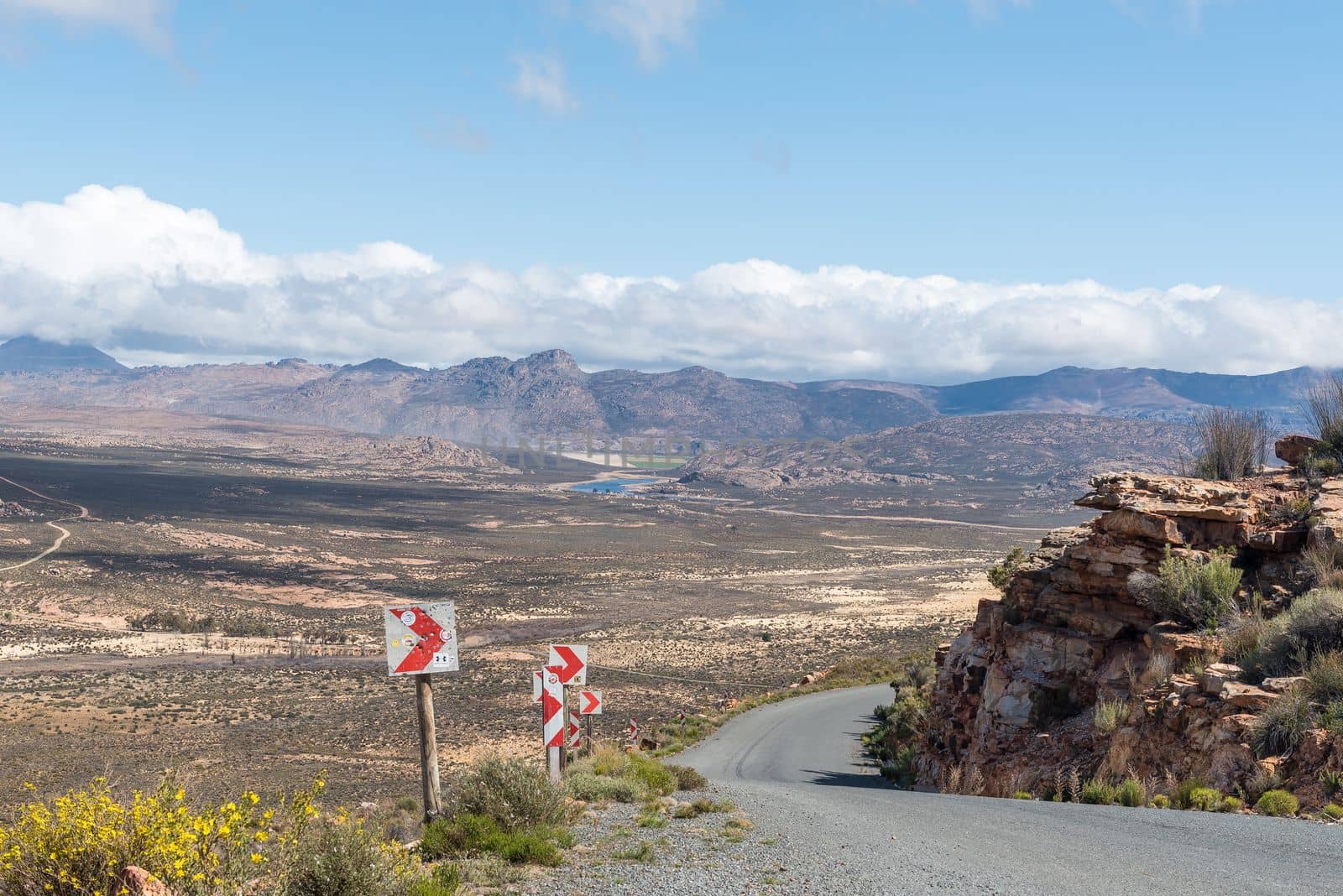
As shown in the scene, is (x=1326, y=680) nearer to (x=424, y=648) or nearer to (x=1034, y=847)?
(x=1034, y=847)

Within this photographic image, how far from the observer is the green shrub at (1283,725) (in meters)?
9.61

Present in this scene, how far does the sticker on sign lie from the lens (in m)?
7.92

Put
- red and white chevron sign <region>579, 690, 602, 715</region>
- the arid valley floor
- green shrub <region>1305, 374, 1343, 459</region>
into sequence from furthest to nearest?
the arid valley floor → green shrub <region>1305, 374, 1343, 459</region> → red and white chevron sign <region>579, 690, 602, 715</region>

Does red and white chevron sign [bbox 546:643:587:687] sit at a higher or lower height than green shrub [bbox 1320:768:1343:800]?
higher

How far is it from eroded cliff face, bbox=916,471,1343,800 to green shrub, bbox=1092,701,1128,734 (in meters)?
0.08

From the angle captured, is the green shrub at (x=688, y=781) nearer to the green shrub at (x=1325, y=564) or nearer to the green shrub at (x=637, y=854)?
the green shrub at (x=637, y=854)

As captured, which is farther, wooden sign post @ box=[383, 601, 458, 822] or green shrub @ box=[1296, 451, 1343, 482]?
green shrub @ box=[1296, 451, 1343, 482]

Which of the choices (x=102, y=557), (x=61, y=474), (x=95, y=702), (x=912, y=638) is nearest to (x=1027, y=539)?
(x=912, y=638)

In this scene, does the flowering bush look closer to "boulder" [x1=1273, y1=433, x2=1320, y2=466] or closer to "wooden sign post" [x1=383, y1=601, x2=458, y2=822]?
"wooden sign post" [x1=383, y1=601, x2=458, y2=822]

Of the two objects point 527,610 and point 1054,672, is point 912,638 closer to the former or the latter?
point 527,610

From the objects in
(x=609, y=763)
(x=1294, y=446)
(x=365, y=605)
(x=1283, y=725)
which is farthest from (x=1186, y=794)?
(x=365, y=605)

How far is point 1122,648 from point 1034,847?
7.36m

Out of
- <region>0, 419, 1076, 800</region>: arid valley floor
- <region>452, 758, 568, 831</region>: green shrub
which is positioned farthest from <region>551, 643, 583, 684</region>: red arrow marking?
<region>0, 419, 1076, 800</region>: arid valley floor

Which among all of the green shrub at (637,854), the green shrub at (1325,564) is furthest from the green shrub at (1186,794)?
the green shrub at (637,854)
